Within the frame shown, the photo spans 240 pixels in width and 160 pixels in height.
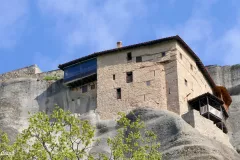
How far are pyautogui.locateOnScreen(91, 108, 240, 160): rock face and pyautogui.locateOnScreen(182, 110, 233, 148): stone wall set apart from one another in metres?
1.28

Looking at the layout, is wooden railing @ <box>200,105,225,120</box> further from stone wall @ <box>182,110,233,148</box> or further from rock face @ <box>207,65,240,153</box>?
rock face @ <box>207,65,240,153</box>

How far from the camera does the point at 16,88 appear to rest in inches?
2847

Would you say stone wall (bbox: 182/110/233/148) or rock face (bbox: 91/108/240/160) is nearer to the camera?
rock face (bbox: 91/108/240/160)

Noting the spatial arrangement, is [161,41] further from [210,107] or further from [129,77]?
[210,107]

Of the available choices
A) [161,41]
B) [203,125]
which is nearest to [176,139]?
[203,125]

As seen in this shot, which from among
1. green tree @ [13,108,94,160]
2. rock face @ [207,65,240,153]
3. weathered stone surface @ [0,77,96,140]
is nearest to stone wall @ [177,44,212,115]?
rock face @ [207,65,240,153]

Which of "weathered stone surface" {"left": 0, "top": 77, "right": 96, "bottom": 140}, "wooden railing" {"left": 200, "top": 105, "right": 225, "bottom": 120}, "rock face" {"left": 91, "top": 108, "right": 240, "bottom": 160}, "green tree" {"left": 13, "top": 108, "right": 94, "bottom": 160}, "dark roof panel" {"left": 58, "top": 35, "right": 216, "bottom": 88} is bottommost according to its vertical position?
"green tree" {"left": 13, "top": 108, "right": 94, "bottom": 160}

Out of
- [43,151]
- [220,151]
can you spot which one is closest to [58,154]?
[43,151]

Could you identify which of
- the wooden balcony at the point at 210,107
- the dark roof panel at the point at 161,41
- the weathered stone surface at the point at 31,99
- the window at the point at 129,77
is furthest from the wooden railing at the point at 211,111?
the weathered stone surface at the point at 31,99

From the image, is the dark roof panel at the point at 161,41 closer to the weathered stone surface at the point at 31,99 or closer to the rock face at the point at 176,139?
the weathered stone surface at the point at 31,99

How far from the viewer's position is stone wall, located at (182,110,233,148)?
57.2 m

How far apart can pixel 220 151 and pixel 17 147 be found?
70.7ft

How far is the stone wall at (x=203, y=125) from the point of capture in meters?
57.2

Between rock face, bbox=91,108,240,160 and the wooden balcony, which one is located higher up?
the wooden balcony
